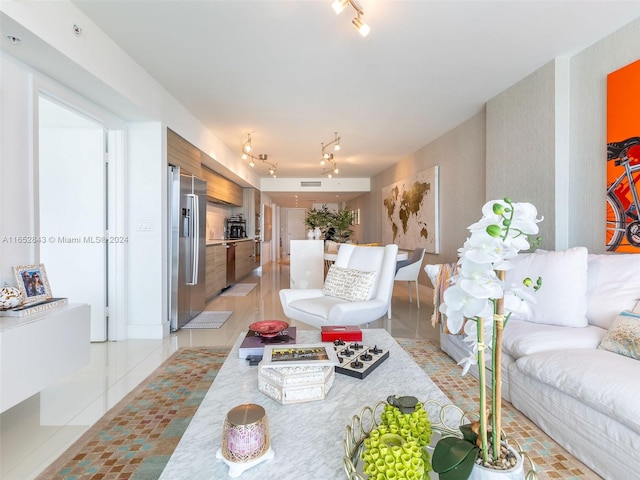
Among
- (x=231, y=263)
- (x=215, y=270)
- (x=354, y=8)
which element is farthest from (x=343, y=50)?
(x=231, y=263)

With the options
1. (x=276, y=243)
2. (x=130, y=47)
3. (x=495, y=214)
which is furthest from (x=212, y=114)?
(x=276, y=243)

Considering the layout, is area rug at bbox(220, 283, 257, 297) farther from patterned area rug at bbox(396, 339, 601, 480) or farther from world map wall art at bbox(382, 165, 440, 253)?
patterned area rug at bbox(396, 339, 601, 480)

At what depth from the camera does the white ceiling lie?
225cm

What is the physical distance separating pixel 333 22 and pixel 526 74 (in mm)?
2072

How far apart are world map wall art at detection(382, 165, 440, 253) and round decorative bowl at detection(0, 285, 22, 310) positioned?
5.01m

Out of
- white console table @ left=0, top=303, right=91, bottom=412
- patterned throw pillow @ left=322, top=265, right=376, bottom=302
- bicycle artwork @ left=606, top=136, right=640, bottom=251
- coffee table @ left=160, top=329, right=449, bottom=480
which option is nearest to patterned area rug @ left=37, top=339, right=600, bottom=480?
white console table @ left=0, top=303, right=91, bottom=412

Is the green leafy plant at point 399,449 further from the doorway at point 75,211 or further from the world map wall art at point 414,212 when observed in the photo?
the world map wall art at point 414,212

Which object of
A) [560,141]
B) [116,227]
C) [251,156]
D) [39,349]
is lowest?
[39,349]

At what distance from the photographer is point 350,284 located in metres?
3.01

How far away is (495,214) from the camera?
2.07 ft

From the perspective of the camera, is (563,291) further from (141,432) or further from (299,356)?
(141,432)

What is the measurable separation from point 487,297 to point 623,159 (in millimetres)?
2731

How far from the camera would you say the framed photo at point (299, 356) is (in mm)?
1292

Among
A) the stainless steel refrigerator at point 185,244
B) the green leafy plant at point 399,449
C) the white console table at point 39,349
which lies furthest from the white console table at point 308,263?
the green leafy plant at point 399,449
